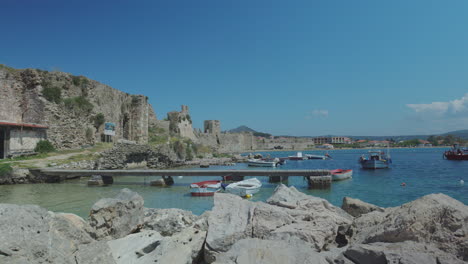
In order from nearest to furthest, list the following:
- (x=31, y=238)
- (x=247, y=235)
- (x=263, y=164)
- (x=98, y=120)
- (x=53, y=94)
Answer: (x=31, y=238) < (x=247, y=235) < (x=53, y=94) < (x=98, y=120) < (x=263, y=164)

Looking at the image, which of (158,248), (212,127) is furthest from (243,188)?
Result: (212,127)

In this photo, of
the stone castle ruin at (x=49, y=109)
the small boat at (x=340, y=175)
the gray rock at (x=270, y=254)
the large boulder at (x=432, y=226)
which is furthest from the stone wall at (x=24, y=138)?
the large boulder at (x=432, y=226)

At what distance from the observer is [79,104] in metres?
25.5

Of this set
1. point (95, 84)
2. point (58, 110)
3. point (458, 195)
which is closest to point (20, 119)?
point (58, 110)

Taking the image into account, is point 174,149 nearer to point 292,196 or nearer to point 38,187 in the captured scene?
point 38,187

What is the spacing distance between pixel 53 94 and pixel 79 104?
7.89ft

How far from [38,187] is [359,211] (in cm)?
1722

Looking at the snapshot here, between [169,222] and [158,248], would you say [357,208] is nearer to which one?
[169,222]

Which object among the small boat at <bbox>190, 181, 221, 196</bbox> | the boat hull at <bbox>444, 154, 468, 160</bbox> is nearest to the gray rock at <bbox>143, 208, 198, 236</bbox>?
the small boat at <bbox>190, 181, 221, 196</bbox>

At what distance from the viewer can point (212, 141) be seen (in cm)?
6919

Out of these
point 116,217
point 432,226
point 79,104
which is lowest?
point 116,217

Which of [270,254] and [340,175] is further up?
[270,254]

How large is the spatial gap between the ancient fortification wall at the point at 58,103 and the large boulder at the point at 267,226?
22.8 m

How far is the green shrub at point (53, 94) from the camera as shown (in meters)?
23.0
